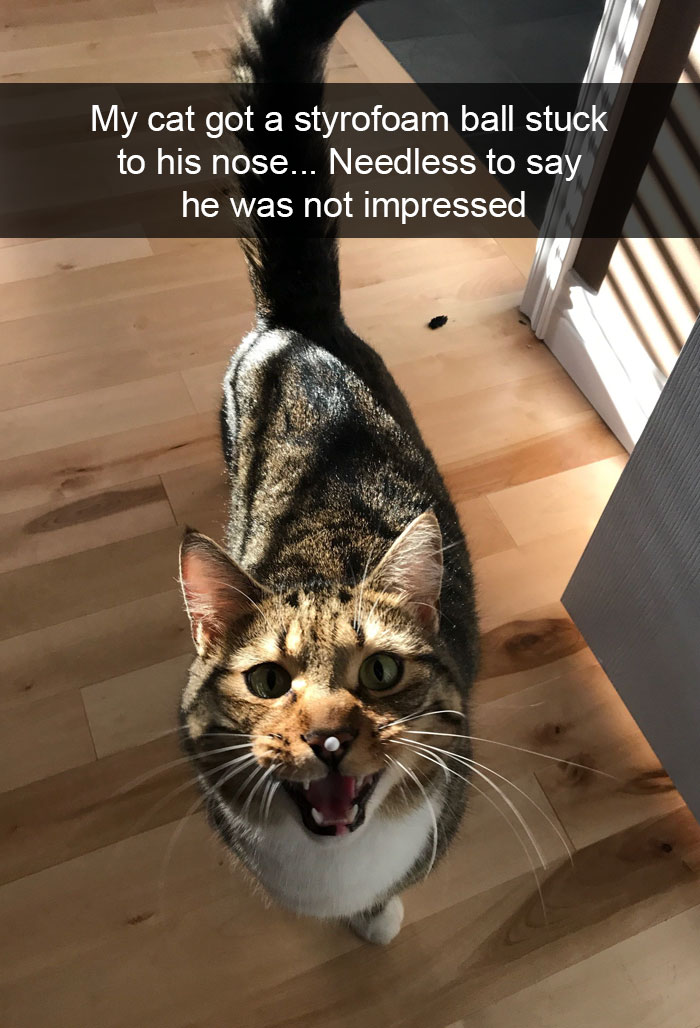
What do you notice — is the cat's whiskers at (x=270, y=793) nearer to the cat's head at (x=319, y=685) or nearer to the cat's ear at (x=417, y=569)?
the cat's head at (x=319, y=685)

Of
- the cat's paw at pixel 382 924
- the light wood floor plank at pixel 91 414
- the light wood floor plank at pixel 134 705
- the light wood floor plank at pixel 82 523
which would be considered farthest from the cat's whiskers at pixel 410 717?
the light wood floor plank at pixel 91 414

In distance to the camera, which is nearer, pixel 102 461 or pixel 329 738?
pixel 329 738

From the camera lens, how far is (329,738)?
736mm

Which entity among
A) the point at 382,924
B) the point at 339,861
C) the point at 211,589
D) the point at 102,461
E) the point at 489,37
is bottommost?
the point at 382,924

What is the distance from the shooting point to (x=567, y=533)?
1542 mm

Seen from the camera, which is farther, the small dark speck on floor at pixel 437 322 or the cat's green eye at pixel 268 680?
the small dark speck on floor at pixel 437 322

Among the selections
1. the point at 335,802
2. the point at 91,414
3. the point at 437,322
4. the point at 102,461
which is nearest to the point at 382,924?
the point at 335,802

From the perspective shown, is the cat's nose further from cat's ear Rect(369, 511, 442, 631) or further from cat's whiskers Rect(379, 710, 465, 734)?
cat's ear Rect(369, 511, 442, 631)

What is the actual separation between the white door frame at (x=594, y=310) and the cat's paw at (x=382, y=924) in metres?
1.00

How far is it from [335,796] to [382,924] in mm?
423

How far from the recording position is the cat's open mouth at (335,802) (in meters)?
0.79

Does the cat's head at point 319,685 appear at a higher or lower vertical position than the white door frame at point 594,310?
lower

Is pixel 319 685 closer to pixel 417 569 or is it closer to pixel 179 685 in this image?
pixel 417 569

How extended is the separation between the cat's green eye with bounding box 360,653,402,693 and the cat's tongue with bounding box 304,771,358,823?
0.10 meters
